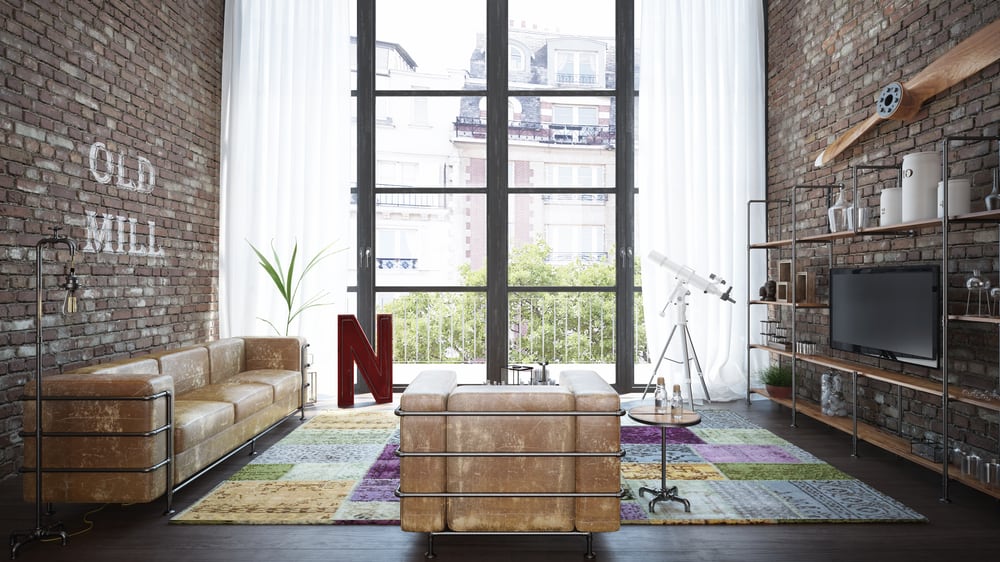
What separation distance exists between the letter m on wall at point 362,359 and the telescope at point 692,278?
8.28 feet

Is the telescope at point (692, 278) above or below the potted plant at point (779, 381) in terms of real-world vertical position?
above

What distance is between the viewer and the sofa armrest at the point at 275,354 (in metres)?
5.03

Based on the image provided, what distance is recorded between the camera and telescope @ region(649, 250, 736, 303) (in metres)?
5.52

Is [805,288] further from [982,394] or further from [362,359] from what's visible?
[362,359]

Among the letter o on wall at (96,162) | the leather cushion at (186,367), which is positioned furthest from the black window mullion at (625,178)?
the letter o on wall at (96,162)

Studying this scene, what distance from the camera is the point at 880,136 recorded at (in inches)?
169

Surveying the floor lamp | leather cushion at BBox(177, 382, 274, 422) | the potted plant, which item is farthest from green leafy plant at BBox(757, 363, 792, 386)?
the floor lamp

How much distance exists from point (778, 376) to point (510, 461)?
3.64 m

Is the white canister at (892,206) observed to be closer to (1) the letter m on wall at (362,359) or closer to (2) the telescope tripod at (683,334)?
(2) the telescope tripod at (683,334)

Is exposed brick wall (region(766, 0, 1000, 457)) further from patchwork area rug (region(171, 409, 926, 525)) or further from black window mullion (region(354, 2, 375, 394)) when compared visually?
black window mullion (region(354, 2, 375, 394))

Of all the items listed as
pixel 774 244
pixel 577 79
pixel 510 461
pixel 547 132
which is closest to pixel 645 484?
pixel 510 461

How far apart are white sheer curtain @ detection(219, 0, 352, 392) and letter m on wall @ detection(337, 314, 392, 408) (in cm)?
53

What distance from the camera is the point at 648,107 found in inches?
237

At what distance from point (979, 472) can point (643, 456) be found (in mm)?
1737
